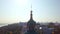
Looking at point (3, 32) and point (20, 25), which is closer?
point (3, 32)

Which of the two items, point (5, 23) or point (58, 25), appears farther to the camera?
point (58, 25)

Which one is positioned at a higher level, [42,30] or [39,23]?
[39,23]

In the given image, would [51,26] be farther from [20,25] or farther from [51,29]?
[20,25]

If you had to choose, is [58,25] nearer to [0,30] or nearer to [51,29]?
[51,29]

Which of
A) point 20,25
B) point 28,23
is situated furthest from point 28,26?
point 20,25

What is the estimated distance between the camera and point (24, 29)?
2.47 metres

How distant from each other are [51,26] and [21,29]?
0.62 metres

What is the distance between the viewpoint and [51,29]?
2.57 meters

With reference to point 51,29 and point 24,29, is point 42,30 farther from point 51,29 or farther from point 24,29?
point 24,29

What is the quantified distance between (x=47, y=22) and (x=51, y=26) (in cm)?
15

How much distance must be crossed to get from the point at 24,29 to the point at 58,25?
719 mm

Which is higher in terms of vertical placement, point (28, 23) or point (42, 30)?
point (28, 23)

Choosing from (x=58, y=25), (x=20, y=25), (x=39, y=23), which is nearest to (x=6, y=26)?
(x=20, y=25)

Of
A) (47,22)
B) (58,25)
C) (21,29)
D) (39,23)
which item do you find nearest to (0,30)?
(21,29)
